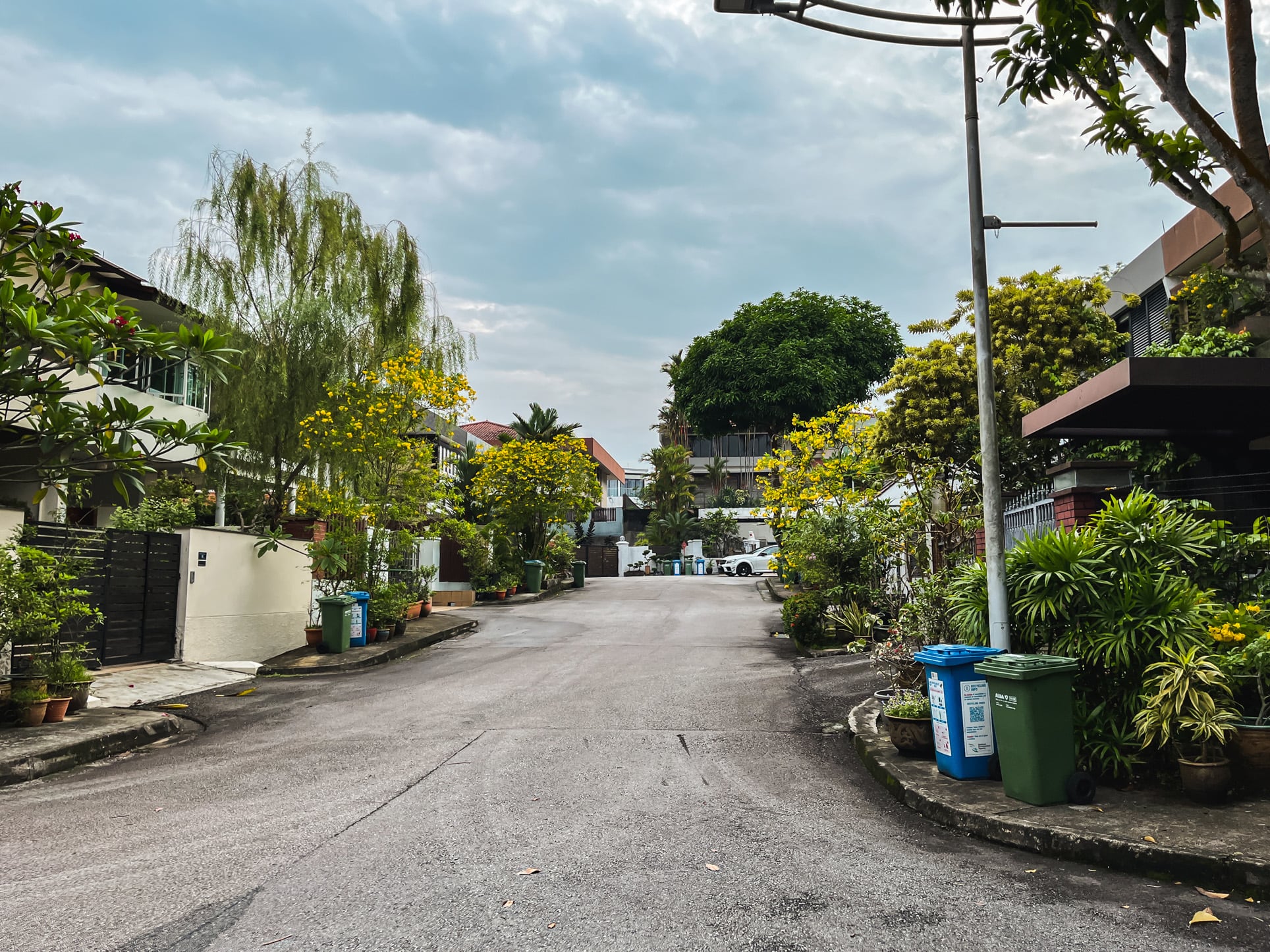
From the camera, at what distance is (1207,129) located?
683 cm

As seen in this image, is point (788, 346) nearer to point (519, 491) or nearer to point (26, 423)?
point (519, 491)

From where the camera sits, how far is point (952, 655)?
6.70m

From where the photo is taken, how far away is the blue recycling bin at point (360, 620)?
16.4 metres

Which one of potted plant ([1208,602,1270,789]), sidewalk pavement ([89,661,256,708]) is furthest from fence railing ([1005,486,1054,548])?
sidewalk pavement ([89,661,256,708])

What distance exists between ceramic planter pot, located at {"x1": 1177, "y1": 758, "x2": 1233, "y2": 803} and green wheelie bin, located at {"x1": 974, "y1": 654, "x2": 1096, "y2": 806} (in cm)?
62

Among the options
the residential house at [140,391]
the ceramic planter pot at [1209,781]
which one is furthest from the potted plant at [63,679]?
the ceramic planter pot at [1209,781]

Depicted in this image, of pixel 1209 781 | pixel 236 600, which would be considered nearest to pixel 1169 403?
pixel 1209 781

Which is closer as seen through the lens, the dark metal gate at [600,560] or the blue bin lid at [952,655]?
the blue bin lid at [952,655]

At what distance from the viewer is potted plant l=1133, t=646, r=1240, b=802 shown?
5.84 meters

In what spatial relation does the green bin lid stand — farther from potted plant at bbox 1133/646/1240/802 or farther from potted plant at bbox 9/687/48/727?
potted plant at bbox 9/687/48/727

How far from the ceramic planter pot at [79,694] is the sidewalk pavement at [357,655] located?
4.20 metres

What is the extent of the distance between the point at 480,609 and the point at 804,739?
1845cm

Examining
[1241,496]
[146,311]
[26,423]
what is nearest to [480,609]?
[146,311]

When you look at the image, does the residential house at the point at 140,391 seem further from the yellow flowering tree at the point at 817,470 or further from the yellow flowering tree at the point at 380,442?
the yellow flowering tree at the point at 817,470
